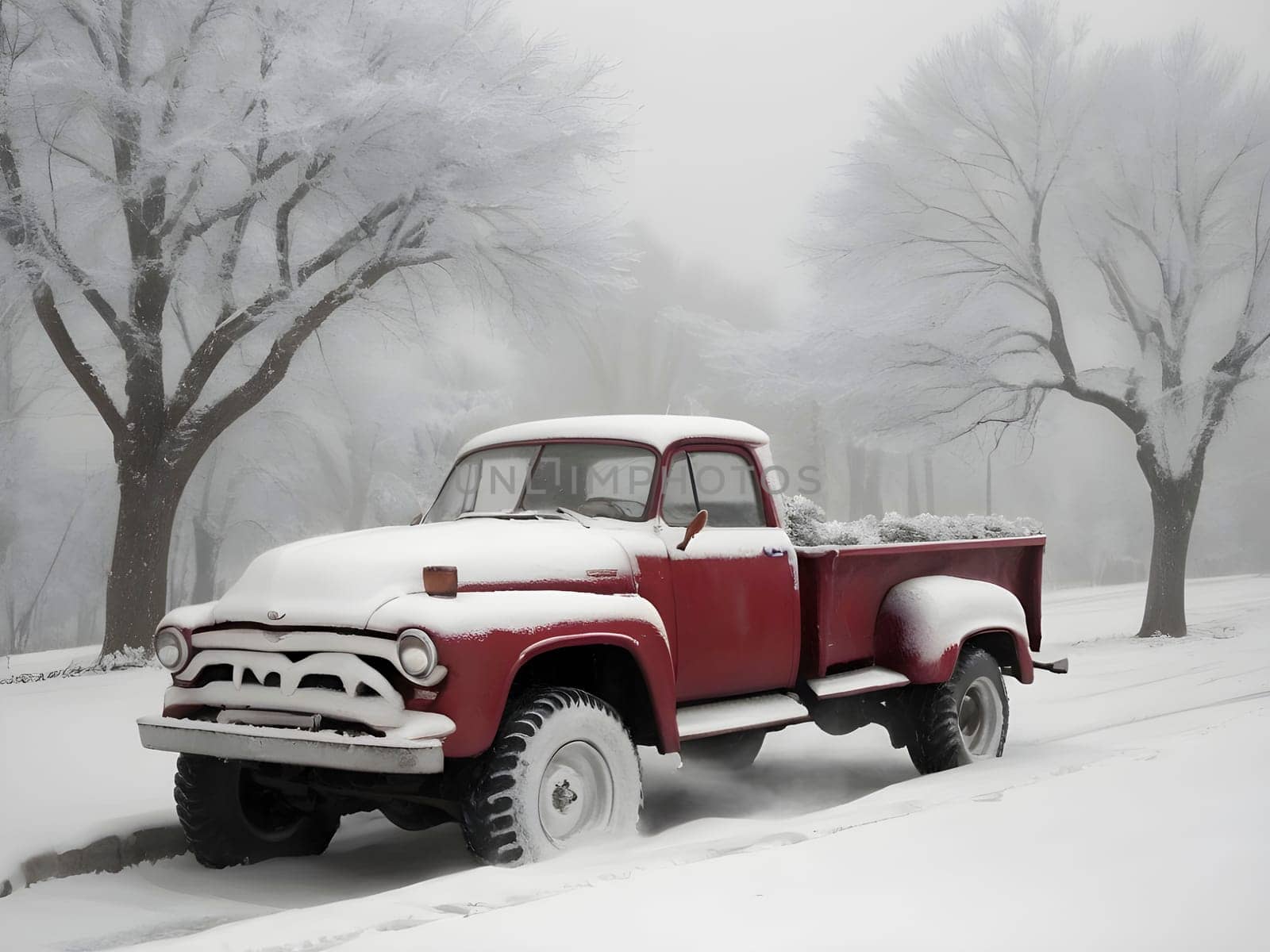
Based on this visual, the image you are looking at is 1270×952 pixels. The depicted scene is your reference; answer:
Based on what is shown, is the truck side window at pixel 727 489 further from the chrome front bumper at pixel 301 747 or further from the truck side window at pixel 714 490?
the chrome front bumper at pixel 301 747

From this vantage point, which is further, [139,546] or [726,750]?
[139,546]

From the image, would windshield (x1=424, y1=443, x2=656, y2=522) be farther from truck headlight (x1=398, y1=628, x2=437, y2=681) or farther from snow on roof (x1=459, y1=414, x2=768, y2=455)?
truck headlight (x1=398, y1=628, x2=437, y2=681)

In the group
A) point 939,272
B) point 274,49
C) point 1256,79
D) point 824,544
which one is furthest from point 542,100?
point 1256,79

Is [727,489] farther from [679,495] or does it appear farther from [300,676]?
[300,676]

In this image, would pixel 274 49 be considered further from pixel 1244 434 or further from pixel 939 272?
pixel 1244 434

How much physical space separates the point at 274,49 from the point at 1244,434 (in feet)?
157

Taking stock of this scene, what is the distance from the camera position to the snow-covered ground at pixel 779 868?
349 centimetres

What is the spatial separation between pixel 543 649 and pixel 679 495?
63.2 inches

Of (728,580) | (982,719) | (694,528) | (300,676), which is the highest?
(694,528)

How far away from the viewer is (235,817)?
18.2 feet

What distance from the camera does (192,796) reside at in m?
5.44

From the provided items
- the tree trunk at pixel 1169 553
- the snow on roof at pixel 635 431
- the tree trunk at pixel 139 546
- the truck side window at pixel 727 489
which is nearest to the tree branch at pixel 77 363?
the tree trunk at pixel 139 546

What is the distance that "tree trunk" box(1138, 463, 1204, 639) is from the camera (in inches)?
746

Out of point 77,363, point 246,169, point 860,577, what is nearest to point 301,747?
point 860,577
